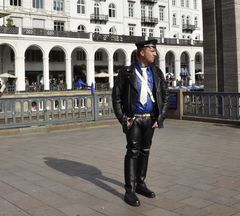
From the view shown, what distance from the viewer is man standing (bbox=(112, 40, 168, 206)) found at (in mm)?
4906

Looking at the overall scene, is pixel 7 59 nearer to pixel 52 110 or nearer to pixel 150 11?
pixel 150 11

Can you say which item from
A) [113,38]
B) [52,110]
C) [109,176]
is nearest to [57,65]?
[113,38]

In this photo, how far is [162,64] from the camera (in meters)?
57.8

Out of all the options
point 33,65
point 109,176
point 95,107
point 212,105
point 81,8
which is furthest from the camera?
point 81,8

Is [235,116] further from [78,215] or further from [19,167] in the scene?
[78,215]

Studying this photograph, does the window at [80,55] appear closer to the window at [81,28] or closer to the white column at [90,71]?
the window at [81,28]

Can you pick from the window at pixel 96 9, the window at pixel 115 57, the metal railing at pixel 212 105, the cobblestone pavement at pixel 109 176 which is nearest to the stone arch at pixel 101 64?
the window at pixel 115 57

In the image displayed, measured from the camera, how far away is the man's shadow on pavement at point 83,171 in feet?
19.1

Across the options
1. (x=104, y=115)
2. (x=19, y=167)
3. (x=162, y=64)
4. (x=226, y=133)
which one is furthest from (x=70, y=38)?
(x=19, y=167)

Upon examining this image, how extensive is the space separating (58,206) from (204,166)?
2987mm

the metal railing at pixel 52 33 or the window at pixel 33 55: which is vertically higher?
the metal railing at pixel 52 33

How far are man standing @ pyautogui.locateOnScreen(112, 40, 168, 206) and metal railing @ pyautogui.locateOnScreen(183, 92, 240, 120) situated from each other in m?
8.16

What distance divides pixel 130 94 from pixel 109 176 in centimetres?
191

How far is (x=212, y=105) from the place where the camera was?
13539 mm
